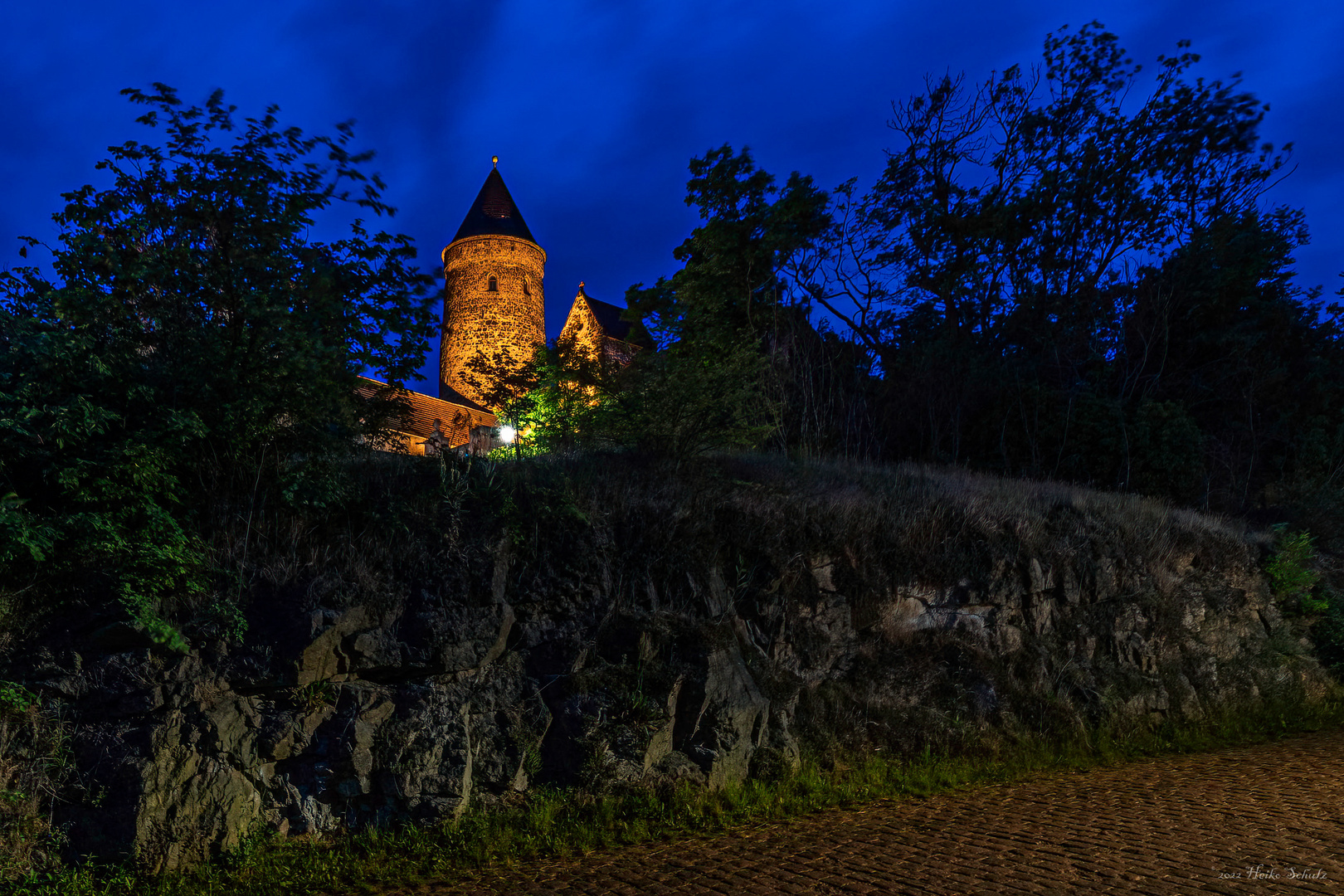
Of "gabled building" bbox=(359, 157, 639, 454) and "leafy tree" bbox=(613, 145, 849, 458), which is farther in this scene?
"gabled building" bbox=(359, 157, 639, 454)

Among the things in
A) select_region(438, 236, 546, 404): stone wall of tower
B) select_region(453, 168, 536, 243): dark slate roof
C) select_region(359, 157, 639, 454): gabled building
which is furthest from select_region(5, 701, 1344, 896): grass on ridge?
select_region(453, 168, 536, 243): dark slate roof

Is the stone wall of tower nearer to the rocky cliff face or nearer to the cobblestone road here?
the rocky cliff face

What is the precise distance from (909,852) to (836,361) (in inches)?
457

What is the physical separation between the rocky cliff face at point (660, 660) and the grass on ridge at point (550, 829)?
0.12 m

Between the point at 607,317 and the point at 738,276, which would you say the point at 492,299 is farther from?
the point at 738,276

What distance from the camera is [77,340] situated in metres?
4.37

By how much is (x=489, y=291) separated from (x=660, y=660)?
3034cm

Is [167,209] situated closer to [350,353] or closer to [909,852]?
[350,353]

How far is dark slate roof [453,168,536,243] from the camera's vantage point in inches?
1345

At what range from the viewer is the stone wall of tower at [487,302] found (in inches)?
1287

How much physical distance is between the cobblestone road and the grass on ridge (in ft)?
0.64

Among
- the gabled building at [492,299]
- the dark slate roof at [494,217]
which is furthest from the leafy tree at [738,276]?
the dark slate roof at [494,217]

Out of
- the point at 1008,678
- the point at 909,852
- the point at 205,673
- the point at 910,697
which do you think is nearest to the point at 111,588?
the point at 205,673

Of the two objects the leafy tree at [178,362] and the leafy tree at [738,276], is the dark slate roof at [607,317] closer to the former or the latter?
the leafy tree at [738,276]
